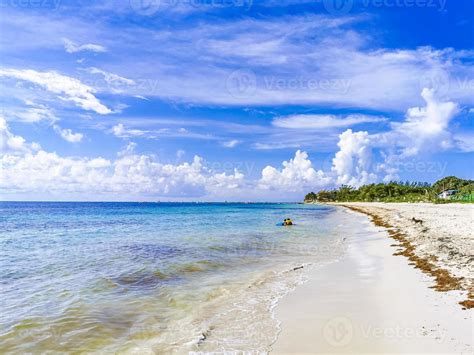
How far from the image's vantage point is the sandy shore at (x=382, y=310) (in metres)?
7.49

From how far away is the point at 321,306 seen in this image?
10578 millimetres

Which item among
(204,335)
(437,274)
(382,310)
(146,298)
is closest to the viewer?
(204,335)

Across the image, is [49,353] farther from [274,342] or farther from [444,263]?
[444,263]

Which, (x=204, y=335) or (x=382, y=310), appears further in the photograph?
(x=382, y=310)

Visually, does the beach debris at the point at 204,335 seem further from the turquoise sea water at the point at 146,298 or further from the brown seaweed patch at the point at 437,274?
the brown seaweed patch at the point at 437,274

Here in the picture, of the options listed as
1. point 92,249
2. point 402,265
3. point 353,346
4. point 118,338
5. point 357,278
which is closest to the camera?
point 353,346

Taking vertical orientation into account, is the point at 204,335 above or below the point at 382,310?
below

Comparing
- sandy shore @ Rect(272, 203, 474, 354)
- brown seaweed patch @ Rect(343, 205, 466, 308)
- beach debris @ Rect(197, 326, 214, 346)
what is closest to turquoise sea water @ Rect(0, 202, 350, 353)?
beach debris @ Rect(197, 326, 214, 346)

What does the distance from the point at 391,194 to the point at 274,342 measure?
178 m

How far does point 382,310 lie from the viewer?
9.77 metres

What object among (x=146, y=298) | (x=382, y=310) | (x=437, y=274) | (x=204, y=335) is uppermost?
(x=437, y=274)

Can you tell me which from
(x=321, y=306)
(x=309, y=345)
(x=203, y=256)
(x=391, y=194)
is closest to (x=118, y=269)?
(x=203, y=256)

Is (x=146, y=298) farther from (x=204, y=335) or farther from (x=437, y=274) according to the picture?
(x=437, y=274)

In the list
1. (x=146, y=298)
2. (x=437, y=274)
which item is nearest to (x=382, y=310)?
(x=437, y=274)
